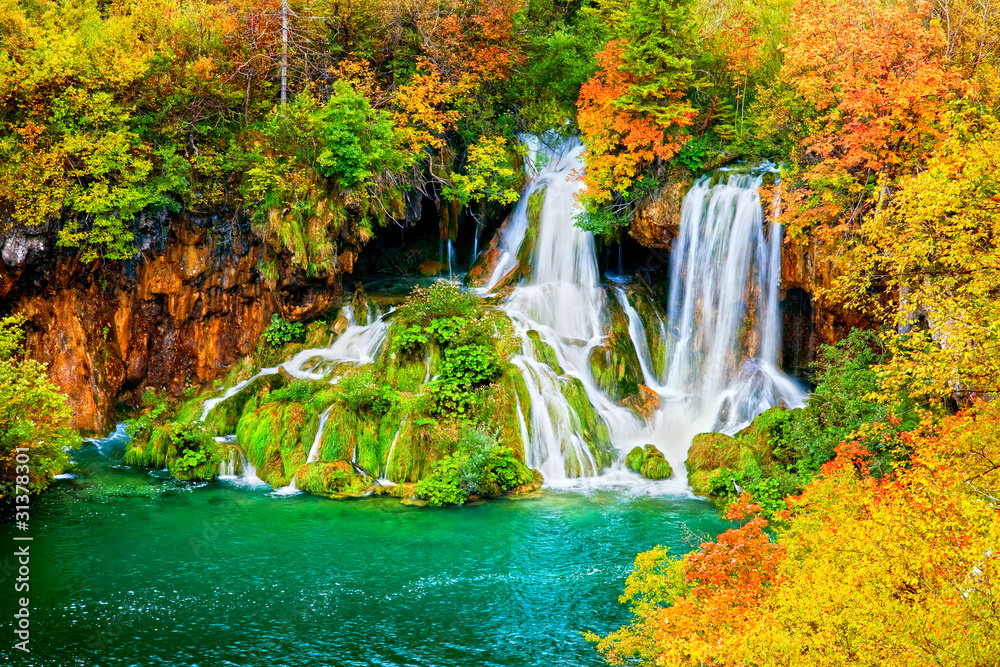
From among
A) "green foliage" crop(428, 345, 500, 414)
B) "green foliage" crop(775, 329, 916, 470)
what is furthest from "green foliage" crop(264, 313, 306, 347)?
"green foliage" crop(775, 329, 916, 470)

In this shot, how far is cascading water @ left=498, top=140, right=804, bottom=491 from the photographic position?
18.2 m

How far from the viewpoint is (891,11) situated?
16453 millimetres

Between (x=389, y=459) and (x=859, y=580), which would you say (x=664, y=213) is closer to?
(x=389, y=459)

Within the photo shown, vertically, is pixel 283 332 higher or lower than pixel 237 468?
higher

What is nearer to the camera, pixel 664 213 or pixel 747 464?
pixel 747 464

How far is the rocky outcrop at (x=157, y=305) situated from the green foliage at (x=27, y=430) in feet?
13.7

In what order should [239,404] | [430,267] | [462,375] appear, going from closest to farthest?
[462,375] < [239,404] < [430,267]

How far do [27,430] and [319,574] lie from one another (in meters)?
5.75

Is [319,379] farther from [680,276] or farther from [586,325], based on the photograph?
[680,276]

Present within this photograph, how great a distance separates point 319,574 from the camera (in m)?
13.0

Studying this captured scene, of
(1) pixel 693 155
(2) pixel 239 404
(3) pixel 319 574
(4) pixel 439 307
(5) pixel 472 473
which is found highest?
(1) pixel 693 155

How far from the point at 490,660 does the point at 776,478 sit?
7.91 m

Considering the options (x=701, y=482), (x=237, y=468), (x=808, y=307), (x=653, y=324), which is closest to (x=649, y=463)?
(x=701, y=482)

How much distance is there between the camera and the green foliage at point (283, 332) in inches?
811
